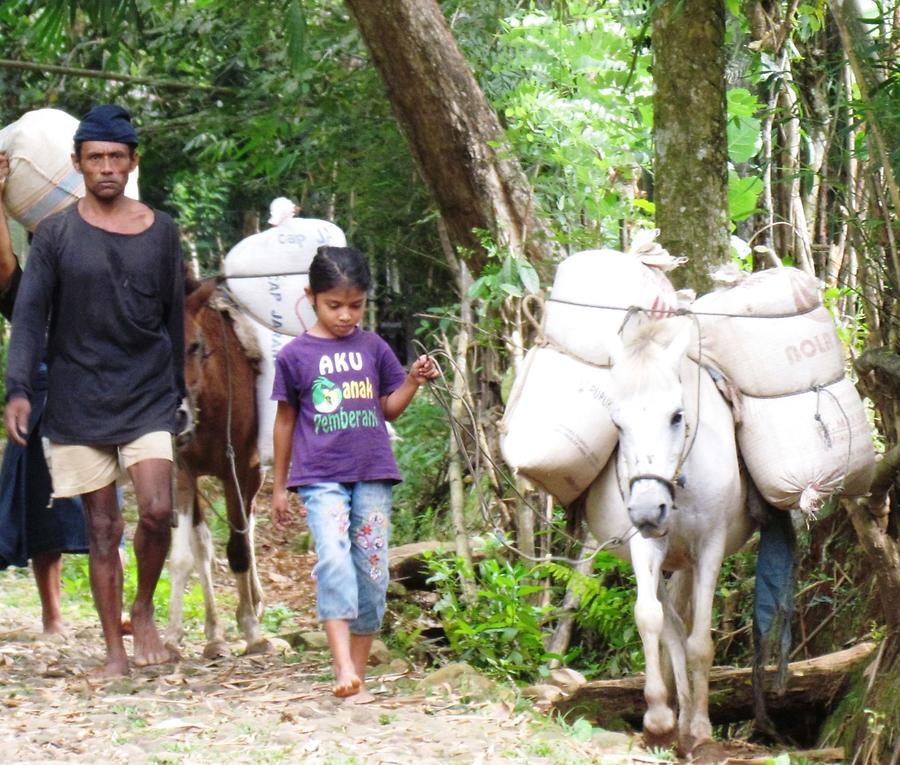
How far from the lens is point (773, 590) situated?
5.90 metres

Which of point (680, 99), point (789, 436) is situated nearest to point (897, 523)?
point (789, 436)

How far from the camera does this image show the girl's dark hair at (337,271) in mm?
5402

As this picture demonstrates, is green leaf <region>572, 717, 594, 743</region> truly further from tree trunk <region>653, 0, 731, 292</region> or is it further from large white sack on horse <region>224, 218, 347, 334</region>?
large white sack on horse <region>224, 218, 347, 334</region>

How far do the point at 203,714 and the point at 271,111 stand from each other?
6.27 meters

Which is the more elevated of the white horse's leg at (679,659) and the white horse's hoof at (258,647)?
the white horse's leg at (679,659)

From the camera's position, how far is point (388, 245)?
10.8 m

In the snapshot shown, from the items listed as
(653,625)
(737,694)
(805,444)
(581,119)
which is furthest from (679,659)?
(581,119)

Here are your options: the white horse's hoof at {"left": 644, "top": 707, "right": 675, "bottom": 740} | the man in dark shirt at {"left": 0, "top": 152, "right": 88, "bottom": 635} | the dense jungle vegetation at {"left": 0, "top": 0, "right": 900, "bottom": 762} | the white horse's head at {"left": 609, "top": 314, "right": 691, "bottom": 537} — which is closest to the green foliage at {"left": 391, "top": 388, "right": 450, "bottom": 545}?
the dense jungle vegetation at {"left": 0, "top": 0, "right": 900, "bottom": 762}

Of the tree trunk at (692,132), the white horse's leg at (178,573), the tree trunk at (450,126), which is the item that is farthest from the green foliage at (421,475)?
the tree trunk at (692,132)

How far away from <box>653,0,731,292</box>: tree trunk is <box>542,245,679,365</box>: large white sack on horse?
876mm

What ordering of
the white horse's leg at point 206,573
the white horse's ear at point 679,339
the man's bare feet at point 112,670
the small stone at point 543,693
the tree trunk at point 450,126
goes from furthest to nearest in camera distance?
the tree trunk at point 450,126, the white horse's leg at point 206,573, the small stone at point 543,693, the man's bare feet at point 112,670, the white horse's ear at point 679,339

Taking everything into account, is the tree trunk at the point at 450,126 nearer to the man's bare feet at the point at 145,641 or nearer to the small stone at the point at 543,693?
the small stone at the point at 543,693

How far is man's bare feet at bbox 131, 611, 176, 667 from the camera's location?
6.02 meters

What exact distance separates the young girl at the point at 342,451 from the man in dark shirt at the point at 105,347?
651mm
